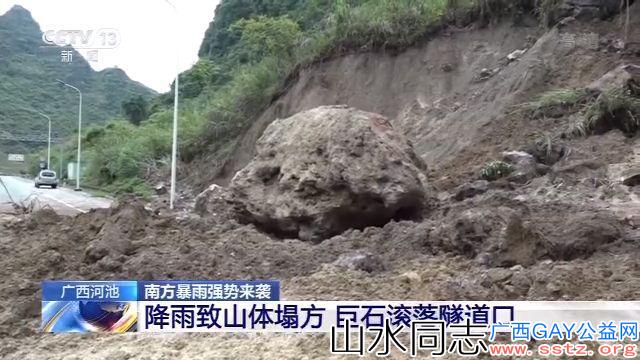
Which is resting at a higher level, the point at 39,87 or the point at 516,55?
the point at 516,55

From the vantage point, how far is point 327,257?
6422mm

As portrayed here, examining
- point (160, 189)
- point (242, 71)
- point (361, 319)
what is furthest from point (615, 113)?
point (242, 71)

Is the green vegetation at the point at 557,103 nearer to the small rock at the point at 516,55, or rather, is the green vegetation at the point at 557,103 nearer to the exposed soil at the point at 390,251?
the exposed soil at the point at 390,251

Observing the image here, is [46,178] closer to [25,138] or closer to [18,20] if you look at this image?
[25,138]

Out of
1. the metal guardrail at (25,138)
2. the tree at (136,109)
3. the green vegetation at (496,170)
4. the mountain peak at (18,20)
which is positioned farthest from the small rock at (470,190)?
the mountain peak at (18,20)

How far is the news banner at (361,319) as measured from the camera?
3.58 m

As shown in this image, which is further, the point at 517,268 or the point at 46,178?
the point at 46,178

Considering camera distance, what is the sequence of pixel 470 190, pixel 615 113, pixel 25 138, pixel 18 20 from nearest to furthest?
pixel 18 20 → pixel 25 138 → pixel 470 190 → pixel 615 113

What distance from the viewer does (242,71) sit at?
64.3ft

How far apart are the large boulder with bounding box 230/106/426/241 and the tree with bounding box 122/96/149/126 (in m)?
1.53

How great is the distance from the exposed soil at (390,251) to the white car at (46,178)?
1.86 feet

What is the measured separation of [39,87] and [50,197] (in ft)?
4.60

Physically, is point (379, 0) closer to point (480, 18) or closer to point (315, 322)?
point (480, 18)

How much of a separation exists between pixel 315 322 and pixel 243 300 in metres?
0.45
